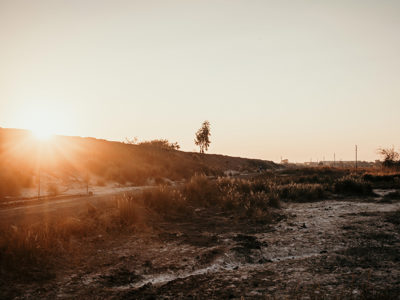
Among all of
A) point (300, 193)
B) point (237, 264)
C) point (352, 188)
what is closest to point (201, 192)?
point (300, 193)

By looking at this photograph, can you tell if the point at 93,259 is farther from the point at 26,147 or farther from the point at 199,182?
the point at 26,147

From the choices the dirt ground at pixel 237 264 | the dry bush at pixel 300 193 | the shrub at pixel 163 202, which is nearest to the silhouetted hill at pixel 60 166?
the shrub at pixel 163 202

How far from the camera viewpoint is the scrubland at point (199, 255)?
16.3 feet

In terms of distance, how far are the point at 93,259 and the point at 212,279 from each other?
3.01 meters

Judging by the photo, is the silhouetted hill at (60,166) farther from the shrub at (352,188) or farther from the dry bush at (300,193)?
the shrub at (352,188)

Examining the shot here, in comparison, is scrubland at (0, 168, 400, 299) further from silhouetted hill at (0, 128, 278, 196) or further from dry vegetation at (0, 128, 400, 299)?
silhouetted hill at (0, 128, 278, 196)

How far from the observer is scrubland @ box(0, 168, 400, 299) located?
16.3 ft

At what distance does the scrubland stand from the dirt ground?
0.8 inches

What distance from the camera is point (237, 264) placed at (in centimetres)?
652

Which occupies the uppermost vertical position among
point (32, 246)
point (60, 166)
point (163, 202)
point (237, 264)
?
point (60, 166)

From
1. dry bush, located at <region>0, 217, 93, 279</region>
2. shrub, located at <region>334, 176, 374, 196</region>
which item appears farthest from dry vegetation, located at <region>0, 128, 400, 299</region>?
shrub, located at <region>334, 176, 374, 196</region>

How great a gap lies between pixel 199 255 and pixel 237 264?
1.00 metres

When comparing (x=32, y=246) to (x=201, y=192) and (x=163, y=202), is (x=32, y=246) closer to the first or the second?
(x=163, y=202)

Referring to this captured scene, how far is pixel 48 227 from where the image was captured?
24.4ft
